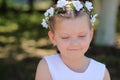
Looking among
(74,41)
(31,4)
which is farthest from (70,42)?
(31,4)

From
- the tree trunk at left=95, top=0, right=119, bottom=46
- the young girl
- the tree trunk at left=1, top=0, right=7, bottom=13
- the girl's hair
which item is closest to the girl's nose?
the young girl

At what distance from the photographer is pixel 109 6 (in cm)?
1044

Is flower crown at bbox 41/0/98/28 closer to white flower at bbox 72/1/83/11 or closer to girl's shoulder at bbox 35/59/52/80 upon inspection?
white flower at bbox 72/1/83/11

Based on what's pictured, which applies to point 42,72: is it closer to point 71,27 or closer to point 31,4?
point 71,27

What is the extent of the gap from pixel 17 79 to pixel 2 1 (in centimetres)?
1062

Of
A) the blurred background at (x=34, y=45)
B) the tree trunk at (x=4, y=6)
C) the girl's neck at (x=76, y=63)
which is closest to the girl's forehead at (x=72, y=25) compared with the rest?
the girl's neck at (x=76, y=63)

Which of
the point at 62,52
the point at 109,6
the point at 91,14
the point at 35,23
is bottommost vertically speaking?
the point at 35,23

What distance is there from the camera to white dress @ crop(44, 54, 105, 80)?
3.17 metres

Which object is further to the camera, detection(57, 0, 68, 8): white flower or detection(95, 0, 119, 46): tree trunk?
detection(95, 0, 119, 46): tree trunk

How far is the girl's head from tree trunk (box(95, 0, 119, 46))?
24.1 feet

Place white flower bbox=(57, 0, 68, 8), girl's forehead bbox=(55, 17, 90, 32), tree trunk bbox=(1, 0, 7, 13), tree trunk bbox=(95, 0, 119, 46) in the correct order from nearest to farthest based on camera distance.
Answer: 1. girl's forehead bbox=(55, 17, 90, 32)
2. white flower bbox=(57, 0, 68, 8)
3. tree trunk bbox=(95, 0, 119, 46)
4. tree trunk bbox=(1, 0, 7, 13)

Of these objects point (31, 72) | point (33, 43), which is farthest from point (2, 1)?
point (31, 72)

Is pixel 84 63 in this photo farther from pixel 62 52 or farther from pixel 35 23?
pixel 35 23

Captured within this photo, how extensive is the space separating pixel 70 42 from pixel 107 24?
25.2 feet
